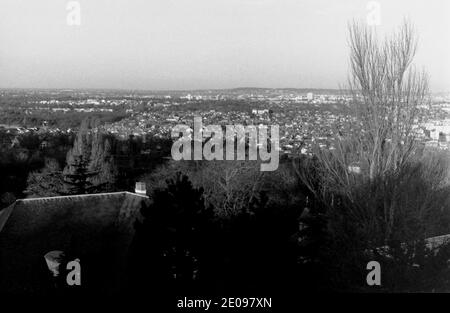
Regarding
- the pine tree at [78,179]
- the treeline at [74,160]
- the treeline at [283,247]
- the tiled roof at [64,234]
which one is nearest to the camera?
the treeline at [283,247]

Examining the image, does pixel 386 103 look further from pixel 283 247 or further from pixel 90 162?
pixel 90 162

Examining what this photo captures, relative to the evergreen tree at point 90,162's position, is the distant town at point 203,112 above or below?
above

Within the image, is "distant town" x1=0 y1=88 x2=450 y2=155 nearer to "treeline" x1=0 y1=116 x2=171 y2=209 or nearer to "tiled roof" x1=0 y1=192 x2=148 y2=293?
"treeline" x1=0 y1=116 x2=171 y2=209

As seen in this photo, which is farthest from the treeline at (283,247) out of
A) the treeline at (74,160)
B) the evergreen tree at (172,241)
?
the treeline at (74,160)

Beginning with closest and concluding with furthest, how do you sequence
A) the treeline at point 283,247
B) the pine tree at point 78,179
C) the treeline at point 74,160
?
1. the treeline at point 283,247
2. the pine tree at point 78,179
3. the treeline at point 74,160

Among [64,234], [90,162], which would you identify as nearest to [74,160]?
[90,162]

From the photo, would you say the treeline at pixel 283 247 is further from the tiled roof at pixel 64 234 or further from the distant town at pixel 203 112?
the distant town at pixel 203 112

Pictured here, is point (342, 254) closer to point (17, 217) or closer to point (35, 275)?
point (35, 275)

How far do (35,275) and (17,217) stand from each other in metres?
1.72

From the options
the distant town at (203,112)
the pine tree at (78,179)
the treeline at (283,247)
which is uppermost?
the distant town at (203,112)

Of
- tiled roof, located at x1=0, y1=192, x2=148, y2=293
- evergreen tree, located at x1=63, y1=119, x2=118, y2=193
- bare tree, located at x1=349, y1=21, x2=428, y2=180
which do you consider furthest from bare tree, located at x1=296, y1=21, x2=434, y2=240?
evergreen tree, located at x1=63, y1=119, x2=118, y2=193

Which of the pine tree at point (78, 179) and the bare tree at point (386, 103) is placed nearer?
the bare tree at point (386, 103)

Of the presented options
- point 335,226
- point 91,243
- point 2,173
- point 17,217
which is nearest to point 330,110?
point 335,226

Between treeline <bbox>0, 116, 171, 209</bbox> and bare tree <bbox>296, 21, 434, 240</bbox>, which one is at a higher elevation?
bare tree <bbox>296, 21, 434, 240</bbox>
